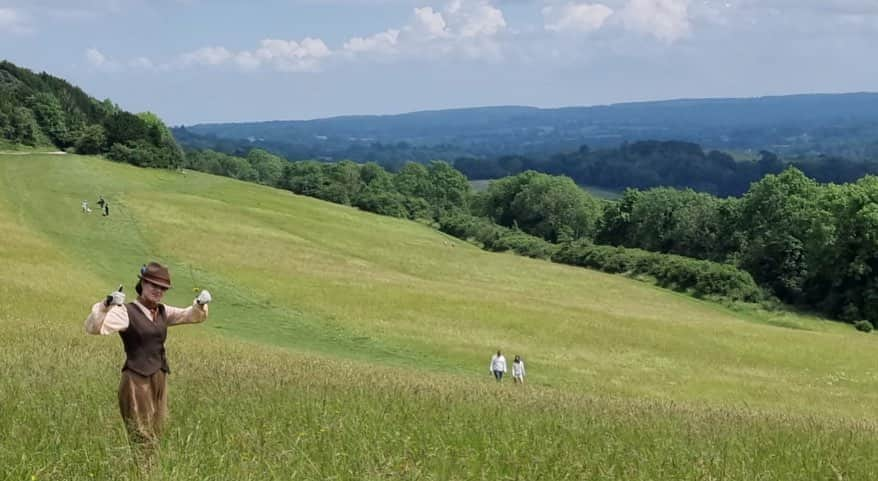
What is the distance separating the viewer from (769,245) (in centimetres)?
9869

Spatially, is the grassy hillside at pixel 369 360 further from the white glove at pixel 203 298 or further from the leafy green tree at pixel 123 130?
the leafy green tree at pixel 123 130

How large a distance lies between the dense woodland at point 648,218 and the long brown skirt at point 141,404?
247 ft

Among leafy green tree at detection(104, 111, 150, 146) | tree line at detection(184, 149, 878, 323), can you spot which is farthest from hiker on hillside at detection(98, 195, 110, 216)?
tree line at detection(184, 149, 878, 323)

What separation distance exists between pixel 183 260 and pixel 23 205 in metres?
19.3

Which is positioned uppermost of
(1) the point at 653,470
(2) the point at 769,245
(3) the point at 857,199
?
(1) the point at 653,470

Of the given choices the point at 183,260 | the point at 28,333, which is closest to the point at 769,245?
the point at 183,260

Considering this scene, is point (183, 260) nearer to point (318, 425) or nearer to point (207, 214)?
point (207, 214)

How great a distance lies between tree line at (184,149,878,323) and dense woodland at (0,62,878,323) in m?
0.16

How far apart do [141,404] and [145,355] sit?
0.42 metres

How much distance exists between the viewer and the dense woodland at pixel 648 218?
83938 millimetres

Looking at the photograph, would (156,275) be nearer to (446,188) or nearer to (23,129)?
(23,129)

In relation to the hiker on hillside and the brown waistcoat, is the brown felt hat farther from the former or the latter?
the hiker on hillside

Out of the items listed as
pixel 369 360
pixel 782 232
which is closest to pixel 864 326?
pixel 782 232

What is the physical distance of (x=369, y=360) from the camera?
29.5 m
